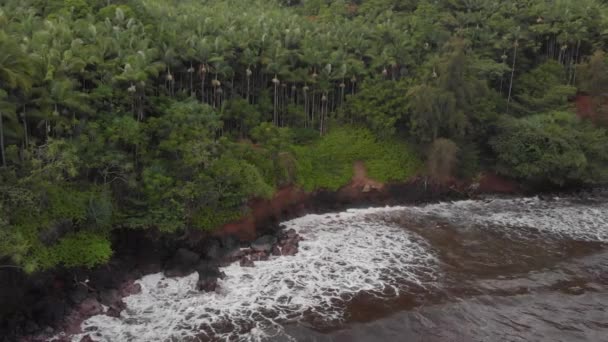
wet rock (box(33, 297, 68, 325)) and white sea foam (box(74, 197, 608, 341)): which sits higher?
wet rock (box(33, 297, 68, 325))

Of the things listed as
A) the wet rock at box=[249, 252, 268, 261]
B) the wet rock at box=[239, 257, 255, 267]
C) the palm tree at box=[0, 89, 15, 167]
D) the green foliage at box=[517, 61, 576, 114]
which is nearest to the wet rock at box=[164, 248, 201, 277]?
the wet rock at box=[239, 257, 255, 267]

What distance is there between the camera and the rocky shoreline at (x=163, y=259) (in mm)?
17125

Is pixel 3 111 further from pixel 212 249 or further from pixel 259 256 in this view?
pixel 259 256

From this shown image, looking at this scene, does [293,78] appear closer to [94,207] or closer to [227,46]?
[227,46]

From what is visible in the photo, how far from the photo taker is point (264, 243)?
962 inches

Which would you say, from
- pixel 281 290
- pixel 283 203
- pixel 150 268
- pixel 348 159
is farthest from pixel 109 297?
pixel 348 159

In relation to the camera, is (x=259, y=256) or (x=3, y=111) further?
(x=259, y=256)

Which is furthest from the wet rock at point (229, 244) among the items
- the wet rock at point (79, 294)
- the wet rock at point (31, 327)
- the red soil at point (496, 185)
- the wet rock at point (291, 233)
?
the red soil at point (496, 185)

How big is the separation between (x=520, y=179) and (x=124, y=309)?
2893 cm

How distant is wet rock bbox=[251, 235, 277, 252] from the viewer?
2416 centimetres

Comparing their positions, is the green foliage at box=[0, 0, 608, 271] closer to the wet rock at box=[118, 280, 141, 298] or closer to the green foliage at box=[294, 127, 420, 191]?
the green foliage at box=[294, 127, 420, 191]

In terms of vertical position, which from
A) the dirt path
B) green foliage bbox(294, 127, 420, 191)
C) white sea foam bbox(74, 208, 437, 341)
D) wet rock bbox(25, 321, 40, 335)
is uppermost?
green foliage bbox(294, 127, 420, 191)

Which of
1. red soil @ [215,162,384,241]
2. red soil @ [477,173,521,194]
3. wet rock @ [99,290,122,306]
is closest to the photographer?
wet rock @ [99,290,122,306]

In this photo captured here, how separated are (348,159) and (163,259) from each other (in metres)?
15.2
